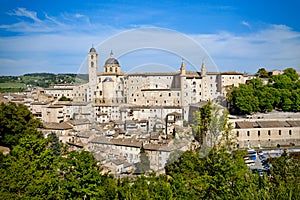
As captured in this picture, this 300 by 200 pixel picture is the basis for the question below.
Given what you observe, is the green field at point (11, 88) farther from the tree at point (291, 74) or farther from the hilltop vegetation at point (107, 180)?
the hilltop vegetation at point (107, 180)

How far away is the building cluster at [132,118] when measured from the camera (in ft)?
58.7

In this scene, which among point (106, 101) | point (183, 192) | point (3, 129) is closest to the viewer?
point (183, 192)

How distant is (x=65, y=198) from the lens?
822 cm

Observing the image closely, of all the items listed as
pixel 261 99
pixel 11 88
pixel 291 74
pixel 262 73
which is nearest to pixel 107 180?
pixel 261 99

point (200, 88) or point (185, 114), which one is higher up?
point (200, 88)

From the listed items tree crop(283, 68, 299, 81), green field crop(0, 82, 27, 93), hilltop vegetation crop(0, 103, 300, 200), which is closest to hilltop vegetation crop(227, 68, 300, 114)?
tree crop(283, 68, 299, 81)

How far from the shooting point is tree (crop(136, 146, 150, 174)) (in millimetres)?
15281

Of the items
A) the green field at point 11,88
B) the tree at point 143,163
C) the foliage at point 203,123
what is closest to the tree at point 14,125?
the tree at point 143,163

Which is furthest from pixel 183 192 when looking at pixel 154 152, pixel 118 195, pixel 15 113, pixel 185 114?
pixel 185 114

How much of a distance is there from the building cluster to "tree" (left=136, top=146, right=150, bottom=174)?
0.28m

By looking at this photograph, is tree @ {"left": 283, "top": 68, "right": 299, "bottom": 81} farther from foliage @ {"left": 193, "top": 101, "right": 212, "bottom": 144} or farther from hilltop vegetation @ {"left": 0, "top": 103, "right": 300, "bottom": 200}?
foliage @ {"left": 193, "top": 101, "right": 212, "bottom": 144}

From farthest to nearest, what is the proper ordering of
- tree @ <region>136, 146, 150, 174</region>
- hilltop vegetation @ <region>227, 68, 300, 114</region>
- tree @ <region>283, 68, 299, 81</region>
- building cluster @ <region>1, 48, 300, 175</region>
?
1. tree @ <region>283, 68, 299, 81</region>
2. hilltop vegetation @ <region>227, 68, 300, 114</region>
3. building cluster @ <region>1, 48, 300, 175</region>
4. tree @ <region>136, 146, 150, 174</region>

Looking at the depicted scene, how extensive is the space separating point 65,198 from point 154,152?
9.39 metres

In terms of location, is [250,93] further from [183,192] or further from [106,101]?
[183,192]
